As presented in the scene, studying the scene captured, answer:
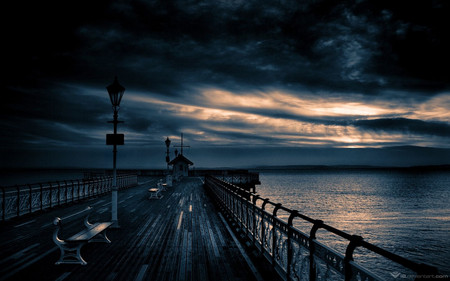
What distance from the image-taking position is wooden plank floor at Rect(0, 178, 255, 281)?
6.51m

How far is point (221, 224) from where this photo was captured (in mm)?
12453

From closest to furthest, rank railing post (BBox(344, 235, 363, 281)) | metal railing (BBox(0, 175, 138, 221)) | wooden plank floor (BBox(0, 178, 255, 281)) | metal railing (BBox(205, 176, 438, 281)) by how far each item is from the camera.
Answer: metal railing (BBox(205, 176, 438, 281)), railing post (BBox(344, 235, 363, 281)), wooden plank floor (BBox(0, 178, 255, 281)), metal railing (BBox(0, 175, 138, 221))

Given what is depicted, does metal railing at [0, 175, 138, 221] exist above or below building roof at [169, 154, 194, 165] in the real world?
below

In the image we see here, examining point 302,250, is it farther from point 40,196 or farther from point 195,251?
point 40,196

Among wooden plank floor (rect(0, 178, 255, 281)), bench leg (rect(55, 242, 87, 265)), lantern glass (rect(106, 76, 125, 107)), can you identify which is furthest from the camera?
lantern glass (rect(106, 76, 125, 107))

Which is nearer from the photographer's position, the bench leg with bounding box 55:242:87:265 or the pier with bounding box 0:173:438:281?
the pier with bounding box 0:173:438:281

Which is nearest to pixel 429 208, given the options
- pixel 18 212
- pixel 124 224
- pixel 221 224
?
pixel 221 224

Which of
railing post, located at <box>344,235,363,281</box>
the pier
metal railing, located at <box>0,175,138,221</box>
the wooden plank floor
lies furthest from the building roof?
railing post, located at <box>344,235,363,281</box>

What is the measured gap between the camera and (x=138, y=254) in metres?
8.00

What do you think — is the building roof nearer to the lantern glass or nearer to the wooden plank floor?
the wooden plank floor

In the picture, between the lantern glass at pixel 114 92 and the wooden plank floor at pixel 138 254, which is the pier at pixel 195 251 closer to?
the wooden plank floor at pixel 138 254

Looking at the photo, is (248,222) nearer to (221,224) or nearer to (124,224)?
(221,224)

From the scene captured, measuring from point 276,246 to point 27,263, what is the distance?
604 centimetres

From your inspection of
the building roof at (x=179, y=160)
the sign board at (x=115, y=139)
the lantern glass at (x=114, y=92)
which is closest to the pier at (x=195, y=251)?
the sign board at (x=115, y=139)
